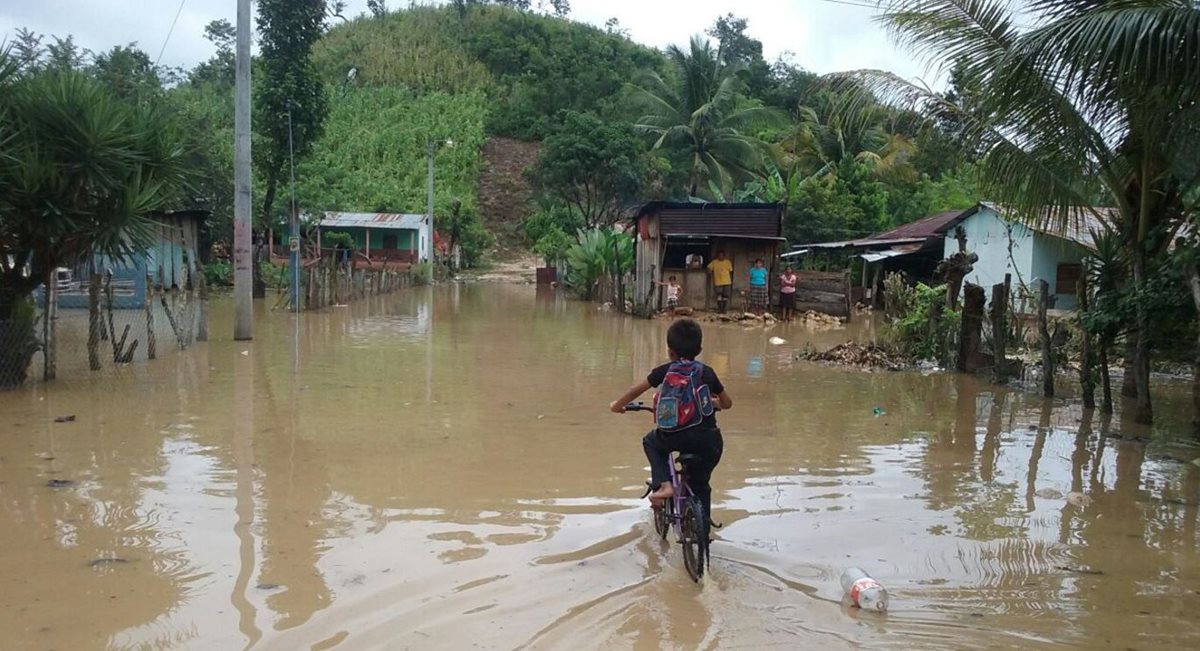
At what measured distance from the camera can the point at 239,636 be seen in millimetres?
4102

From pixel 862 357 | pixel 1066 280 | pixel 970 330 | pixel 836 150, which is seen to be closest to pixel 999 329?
pixel 970 330

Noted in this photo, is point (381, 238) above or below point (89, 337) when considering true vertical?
above

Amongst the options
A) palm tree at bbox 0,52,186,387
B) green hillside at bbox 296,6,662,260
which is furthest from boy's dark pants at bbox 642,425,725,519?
green hillside at bbox 296,6,662,260

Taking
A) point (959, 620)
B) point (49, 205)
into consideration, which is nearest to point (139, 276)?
point (49, 205)

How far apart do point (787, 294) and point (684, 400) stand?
1981 cm

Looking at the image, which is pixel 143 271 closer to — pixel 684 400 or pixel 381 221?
pixel 684 400

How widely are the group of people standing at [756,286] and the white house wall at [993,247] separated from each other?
459 centimetres

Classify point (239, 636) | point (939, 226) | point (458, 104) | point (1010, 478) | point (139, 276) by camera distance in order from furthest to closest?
point (458, 104), point (939, 226), point (139, 276), point (1010, 478), point (239, 636)

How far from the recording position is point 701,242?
25.8m

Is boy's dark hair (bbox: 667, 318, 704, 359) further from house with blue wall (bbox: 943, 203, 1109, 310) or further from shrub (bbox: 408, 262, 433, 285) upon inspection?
shrub (bbox: 408, 262, 433, 285)

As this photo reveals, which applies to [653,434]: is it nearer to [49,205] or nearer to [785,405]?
[785,405]

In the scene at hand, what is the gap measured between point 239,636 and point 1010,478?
5.92m

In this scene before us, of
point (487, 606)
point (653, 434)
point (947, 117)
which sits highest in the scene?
point (947, 117)

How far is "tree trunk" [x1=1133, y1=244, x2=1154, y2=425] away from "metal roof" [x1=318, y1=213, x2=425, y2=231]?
38.4 metres
